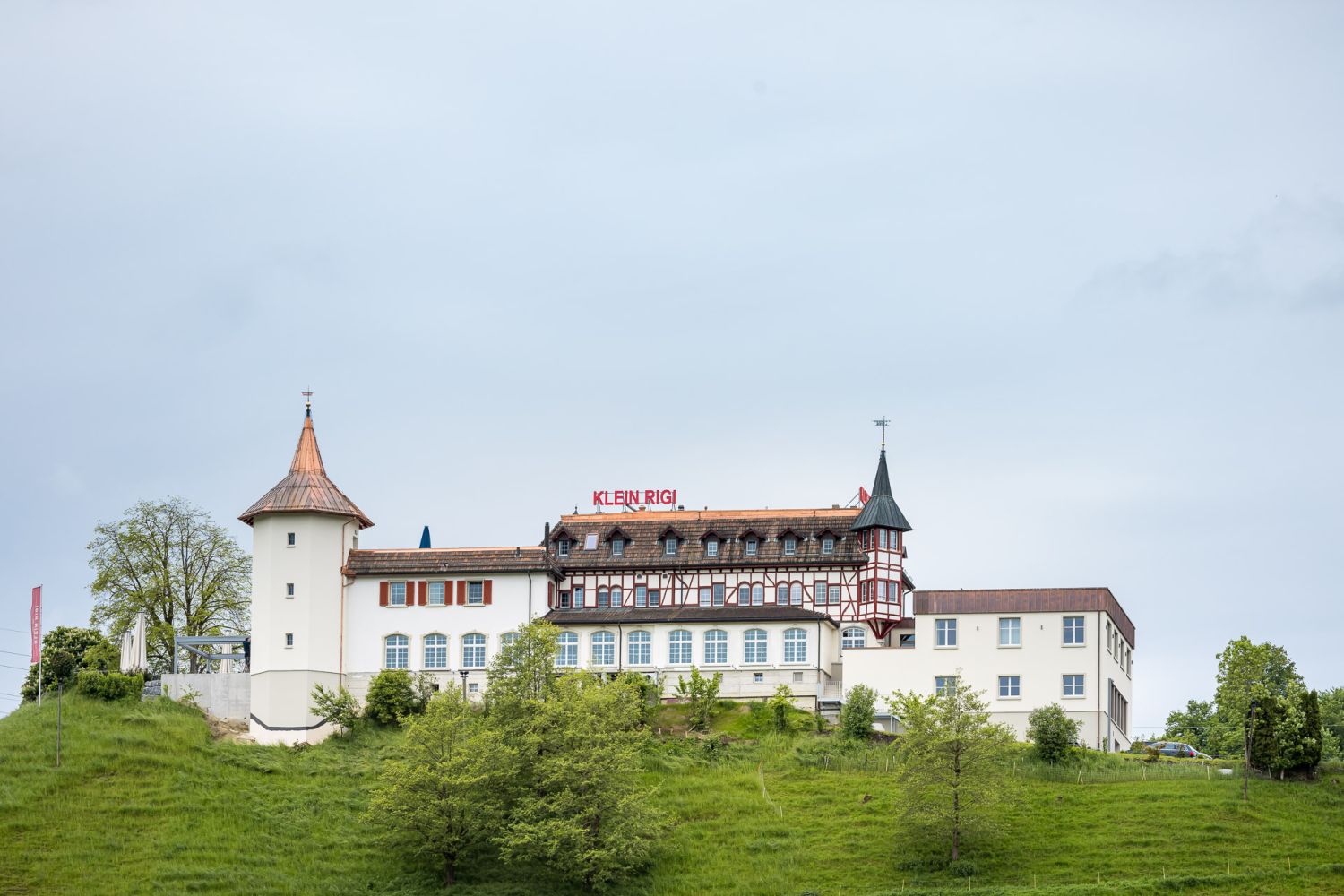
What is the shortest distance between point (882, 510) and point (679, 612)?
1061 centimetres

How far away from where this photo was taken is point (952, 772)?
8688cm

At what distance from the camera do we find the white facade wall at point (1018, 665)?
101500 mm

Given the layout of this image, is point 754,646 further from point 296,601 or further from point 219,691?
point 219,691

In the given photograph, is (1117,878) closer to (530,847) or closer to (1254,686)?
(1254,686)

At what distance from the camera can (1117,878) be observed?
269 ft

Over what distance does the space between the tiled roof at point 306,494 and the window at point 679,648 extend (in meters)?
15.6

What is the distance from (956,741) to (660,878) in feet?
39.1

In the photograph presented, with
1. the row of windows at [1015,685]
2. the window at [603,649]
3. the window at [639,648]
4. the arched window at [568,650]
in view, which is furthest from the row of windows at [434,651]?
the row of windows at [1015,685]

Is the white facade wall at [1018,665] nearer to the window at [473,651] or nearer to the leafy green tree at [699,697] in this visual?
the leafy green tree at [699,697]

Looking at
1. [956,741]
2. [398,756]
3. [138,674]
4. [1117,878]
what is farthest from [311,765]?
[1117,878]

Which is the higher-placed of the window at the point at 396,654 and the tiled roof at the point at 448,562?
the tiled roof at the point at 448,562

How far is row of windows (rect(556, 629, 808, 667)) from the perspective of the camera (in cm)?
10750

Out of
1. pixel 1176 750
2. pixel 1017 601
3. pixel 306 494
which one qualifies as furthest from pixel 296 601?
pixel 1176 750

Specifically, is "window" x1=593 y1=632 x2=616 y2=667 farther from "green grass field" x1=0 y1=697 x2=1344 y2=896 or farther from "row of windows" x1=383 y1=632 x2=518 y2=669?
"green grass field" x1=0 y1=697 x2=1344 y2=896
